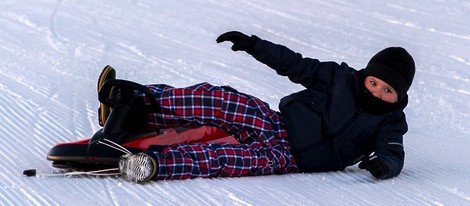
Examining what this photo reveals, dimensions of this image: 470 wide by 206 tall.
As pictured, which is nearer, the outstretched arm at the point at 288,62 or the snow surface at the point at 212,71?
the snow surface at the point at 212,71

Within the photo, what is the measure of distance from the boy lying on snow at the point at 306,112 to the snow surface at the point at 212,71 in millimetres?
95

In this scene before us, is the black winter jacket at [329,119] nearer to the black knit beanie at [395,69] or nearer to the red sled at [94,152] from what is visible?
the black knit beanie at [395,69]

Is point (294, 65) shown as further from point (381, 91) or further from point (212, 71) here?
point (212, 71)

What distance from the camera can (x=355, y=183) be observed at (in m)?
3.22

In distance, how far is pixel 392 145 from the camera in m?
3.26

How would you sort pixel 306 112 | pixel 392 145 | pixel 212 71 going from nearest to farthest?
pixel 392 145
pixel 306 112
pixel 212 71

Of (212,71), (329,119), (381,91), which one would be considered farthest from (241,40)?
(212,71)

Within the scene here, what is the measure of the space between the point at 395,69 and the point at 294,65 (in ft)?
1.42

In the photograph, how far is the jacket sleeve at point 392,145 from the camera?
126 inches


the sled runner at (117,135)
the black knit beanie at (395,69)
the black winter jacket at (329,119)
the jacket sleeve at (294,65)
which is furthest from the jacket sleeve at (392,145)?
the sled runner at (117,135)

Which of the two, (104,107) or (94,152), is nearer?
(94,152)

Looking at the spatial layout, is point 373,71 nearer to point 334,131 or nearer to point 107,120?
point 334,131

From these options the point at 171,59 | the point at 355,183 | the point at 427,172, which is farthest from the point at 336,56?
the point at 355,183

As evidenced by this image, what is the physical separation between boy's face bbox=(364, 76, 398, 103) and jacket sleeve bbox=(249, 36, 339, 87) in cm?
19
